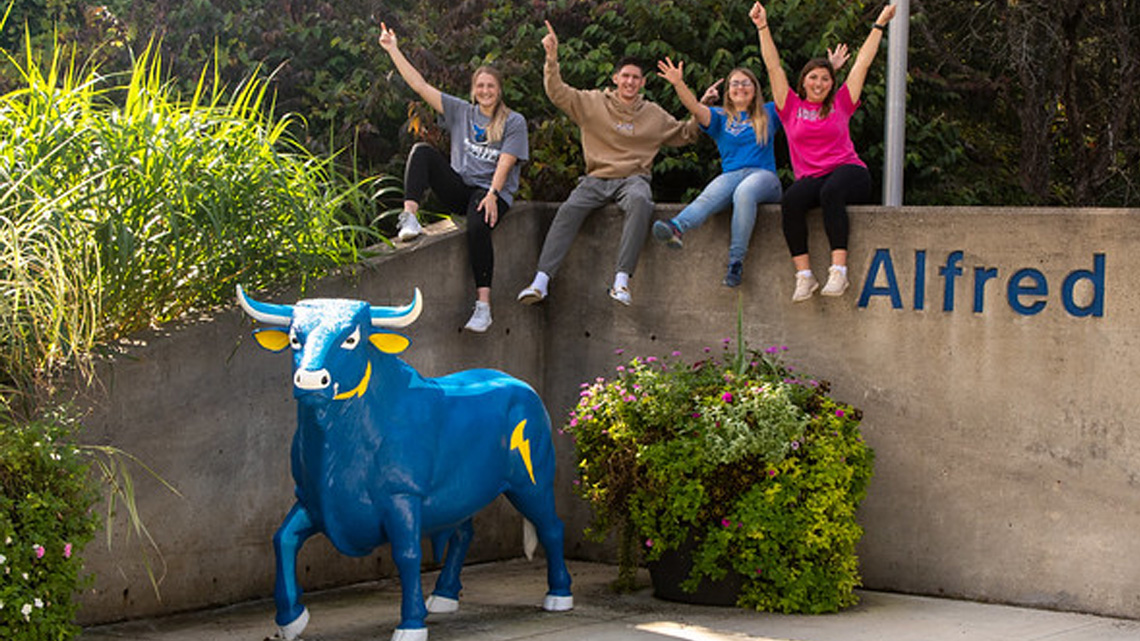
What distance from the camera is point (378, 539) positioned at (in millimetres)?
7008

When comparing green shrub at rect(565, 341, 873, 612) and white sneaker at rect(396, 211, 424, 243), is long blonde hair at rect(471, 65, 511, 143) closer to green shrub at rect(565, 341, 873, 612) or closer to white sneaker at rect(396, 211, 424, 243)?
white sneaker at rect(396, 211, 424, 243)

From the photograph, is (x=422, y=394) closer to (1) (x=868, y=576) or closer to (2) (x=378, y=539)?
(2) (x=378, y=539)

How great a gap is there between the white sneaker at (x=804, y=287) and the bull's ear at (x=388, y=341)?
2.41 metres

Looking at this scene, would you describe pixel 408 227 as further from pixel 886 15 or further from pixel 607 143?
pixel 886 15

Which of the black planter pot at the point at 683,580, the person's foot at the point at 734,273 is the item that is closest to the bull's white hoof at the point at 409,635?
the black planter pot at the point at 683,580

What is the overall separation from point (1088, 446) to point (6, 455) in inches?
194

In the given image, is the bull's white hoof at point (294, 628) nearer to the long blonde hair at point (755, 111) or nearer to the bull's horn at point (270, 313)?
the bull's horn at point (270, 313)

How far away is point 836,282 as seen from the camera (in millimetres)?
8281

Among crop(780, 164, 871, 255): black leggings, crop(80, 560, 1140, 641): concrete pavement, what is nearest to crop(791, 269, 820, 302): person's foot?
crop(780, 164, 871, 255): black leggings

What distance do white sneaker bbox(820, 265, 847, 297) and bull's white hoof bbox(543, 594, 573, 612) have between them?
6.75ft

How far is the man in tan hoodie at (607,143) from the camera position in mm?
9125

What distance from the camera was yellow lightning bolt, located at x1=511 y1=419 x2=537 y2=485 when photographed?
7590 mm

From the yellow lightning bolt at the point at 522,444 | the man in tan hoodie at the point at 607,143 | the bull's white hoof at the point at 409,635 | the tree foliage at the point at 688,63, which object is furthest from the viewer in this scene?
the tree foliage at the point at 688,63

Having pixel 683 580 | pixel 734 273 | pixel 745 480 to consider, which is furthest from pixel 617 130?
pixel 683 580
